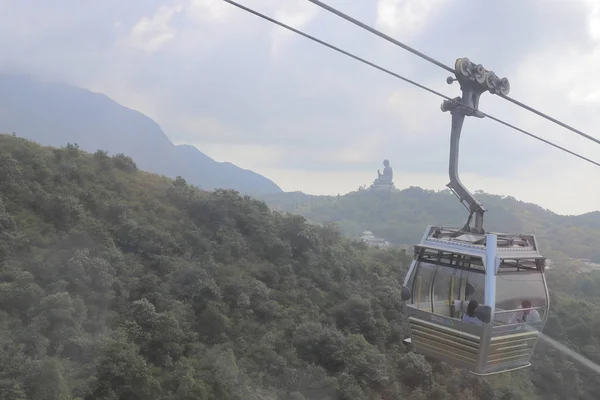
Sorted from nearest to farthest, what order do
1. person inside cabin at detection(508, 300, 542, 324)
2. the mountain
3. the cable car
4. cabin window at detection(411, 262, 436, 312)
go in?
the cable car → person inside cabin at detection(508, 300, 542, 324) → cabin window at detection(411, 262, 436, 312) → the mountain

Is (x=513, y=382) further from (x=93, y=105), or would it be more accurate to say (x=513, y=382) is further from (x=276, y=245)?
(x=93, y=105)

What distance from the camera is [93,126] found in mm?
128000

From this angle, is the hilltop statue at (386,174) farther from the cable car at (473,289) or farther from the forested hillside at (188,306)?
the cable car at (473,289)

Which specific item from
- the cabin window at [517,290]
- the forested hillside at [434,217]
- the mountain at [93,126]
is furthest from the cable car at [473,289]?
the mountain at [93,126]

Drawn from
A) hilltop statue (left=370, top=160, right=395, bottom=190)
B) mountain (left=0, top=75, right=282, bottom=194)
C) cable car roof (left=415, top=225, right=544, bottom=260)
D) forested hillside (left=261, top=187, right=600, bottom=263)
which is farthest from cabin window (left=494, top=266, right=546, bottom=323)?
mountain (left=0, top=75, right=282, bottom=194)

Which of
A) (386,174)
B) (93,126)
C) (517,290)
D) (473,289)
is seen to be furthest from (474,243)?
(93,126)

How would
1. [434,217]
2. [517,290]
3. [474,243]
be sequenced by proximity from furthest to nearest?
1. [434,217]
2. [517,290]
3. [474,243]

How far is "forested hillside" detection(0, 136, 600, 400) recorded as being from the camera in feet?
37.4

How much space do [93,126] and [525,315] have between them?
138019 millimetres

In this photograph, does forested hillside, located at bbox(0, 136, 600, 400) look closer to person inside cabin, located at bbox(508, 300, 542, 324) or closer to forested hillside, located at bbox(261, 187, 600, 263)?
person inside cabin, located at bbox(508, 300, 542, 324)

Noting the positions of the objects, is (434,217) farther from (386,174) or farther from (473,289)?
(473,289)

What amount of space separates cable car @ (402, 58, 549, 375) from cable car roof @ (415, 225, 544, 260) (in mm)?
11

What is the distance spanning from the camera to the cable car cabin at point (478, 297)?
5.11 meters

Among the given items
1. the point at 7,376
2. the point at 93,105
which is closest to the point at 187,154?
the point at 93,105
